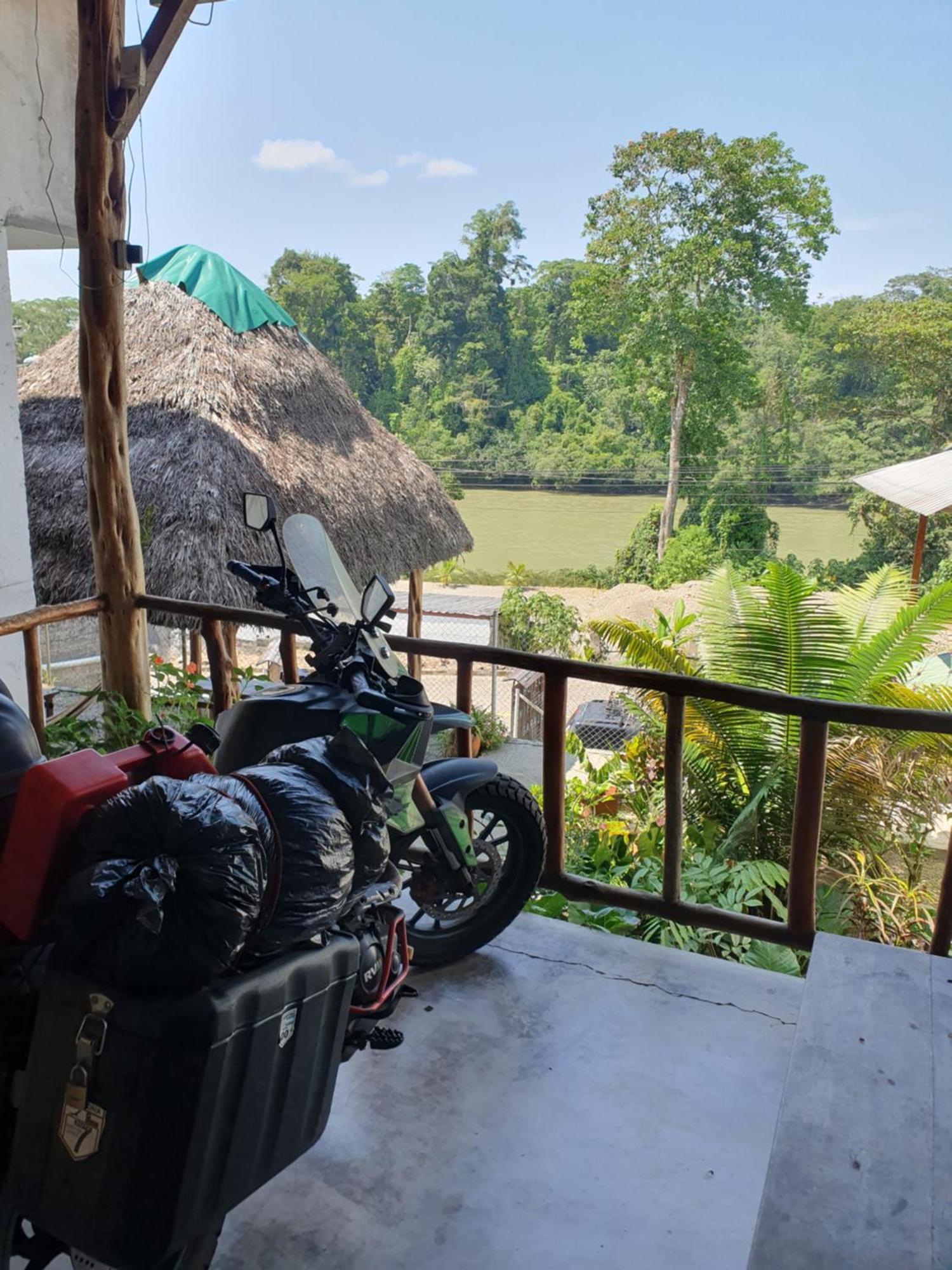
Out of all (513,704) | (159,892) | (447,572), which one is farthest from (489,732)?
(447,572)

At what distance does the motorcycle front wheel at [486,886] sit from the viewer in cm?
240

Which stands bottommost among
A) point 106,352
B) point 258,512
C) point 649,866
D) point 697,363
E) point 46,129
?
point 649,866

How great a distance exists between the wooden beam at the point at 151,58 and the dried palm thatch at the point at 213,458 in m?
3.19

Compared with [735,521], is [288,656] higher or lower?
higher

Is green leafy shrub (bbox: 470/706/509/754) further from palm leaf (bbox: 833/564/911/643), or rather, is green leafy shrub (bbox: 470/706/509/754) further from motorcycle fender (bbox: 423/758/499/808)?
motorcycle fender (bbox: 423/758/499/808)

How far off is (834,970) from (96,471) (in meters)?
2.98

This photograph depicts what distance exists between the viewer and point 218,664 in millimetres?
3561

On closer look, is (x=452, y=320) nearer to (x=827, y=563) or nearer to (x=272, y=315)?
(x=827, y=563)

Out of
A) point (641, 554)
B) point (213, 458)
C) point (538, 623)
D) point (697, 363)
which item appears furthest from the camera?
point (697, 363)

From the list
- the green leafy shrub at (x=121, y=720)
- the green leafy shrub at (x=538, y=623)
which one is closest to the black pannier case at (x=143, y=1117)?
the green leafy shrub at (x=121, y=720)

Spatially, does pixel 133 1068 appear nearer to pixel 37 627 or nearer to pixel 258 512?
pixel 258 512

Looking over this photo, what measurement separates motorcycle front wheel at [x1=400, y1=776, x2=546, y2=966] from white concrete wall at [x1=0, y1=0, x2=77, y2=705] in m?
3.12

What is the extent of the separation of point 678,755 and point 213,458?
5664 millimetres

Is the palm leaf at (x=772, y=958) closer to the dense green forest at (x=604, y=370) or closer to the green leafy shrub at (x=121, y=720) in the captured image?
the green leafy shrub at (x=121, y=720)
